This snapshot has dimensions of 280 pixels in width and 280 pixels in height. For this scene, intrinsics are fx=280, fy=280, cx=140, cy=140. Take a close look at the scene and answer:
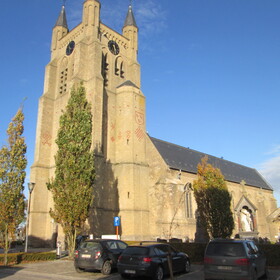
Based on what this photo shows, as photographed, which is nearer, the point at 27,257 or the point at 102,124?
the point at 27,257

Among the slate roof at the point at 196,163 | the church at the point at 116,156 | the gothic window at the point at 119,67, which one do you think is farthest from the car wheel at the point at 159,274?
the gothic window at the point at 119,67

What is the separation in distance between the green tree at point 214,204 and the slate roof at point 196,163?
25.4ft

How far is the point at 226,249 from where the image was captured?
32.5ft

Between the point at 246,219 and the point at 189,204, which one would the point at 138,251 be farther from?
the point at 246,219

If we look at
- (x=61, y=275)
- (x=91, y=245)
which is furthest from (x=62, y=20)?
(x=61, y=275)

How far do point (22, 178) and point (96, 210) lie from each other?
10.2m

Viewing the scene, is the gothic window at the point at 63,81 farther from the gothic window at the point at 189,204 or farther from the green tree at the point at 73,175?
the gothic window at the point at 189,204

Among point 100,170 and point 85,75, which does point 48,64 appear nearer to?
point 85,75

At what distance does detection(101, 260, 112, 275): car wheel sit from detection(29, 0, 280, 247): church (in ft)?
43.7

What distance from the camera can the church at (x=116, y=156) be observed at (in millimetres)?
28375

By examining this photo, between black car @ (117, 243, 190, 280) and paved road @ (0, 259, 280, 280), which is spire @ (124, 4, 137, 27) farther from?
black car @ (117, 243, 190, 280)

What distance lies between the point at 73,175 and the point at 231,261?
12032 mm

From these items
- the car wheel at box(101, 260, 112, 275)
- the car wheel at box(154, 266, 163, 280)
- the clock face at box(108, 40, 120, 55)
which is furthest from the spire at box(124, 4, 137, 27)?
the car wheel at box(154, 266, 163, 280)

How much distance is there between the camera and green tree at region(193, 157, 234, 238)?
22344 millimetres
